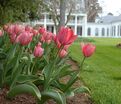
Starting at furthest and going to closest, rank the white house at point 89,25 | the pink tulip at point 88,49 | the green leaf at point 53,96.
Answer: the white house at point 89,25, the pink tulip at point 88,49, the green leaf at point 53,96

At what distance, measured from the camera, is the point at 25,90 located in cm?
335

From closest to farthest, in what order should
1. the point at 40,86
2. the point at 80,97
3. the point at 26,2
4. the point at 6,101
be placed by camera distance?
the point at 6,101
the point at 40,86
the point at 80,97
the point at 26,2

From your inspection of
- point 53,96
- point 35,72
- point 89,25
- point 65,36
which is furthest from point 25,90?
point 89,25

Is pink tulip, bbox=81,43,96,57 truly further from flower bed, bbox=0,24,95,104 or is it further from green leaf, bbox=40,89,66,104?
green leaf, bbox=40,89,66,104

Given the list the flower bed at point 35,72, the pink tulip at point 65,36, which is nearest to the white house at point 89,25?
the flower bed at point 35,72

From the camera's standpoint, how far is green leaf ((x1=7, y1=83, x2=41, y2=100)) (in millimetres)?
3281

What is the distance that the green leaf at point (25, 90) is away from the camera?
3281mm

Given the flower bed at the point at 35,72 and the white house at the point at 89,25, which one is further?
the white house at the point at 89,25

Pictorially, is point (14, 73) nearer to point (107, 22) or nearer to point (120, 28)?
point (120, 28)

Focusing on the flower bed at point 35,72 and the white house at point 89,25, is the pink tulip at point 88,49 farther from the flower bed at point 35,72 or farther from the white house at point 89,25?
the white house at point 89,25

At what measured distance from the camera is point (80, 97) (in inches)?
186

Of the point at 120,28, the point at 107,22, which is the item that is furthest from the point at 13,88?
the point at 107,22

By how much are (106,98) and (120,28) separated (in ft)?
247

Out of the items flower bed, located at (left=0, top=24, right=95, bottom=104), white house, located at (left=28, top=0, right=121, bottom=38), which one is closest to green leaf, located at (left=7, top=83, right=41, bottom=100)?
flower bed, located at (left=0, top=24, right=95, bottom=104)
